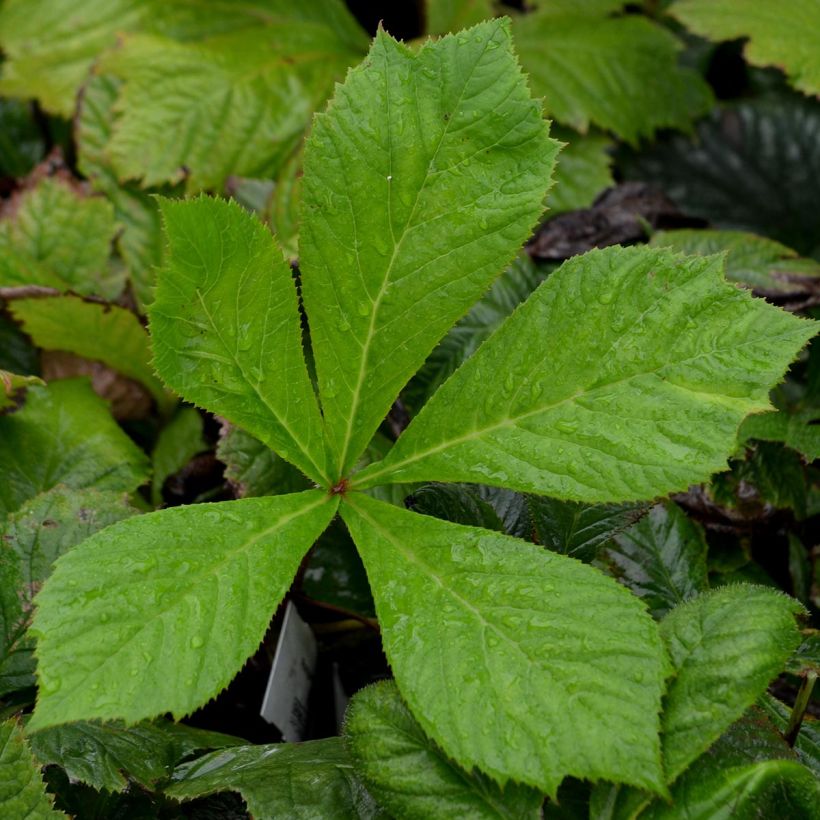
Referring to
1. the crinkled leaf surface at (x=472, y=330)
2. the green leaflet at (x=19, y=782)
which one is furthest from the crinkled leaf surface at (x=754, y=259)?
the green leaflet at (x=19, y=782)

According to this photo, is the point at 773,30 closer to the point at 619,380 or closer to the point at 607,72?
the point at 607,72

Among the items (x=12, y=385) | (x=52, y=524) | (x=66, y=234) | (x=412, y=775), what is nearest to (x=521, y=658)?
(x=412, y=775)

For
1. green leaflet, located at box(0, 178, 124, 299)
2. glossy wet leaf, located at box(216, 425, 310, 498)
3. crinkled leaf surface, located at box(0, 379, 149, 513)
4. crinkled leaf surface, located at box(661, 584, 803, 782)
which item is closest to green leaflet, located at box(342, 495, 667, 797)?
crinkled leaf surface, located at box(661, 584, 803, 782)

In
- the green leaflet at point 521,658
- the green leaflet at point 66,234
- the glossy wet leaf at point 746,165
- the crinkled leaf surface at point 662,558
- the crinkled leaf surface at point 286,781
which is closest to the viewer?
the green leaflet at point 521,658

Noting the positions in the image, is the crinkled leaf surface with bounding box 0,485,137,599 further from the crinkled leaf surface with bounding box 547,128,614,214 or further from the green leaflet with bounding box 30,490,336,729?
the crinkled leaf surface with bounding box 547,128,614,214

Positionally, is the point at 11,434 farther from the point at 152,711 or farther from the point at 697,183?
the point at 697,183

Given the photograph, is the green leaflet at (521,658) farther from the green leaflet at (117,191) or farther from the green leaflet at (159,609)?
the green leaflet at (117,191)

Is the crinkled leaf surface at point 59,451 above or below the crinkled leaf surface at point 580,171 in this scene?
below
